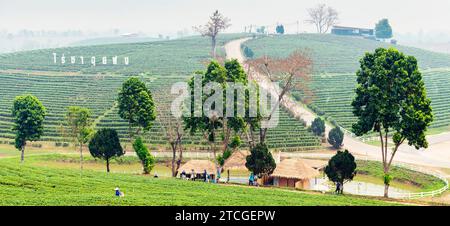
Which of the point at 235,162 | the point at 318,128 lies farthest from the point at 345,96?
the point at 235,162

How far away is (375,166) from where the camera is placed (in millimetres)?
53438

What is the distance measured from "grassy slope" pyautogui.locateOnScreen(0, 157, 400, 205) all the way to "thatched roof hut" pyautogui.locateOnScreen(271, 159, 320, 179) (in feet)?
20.8

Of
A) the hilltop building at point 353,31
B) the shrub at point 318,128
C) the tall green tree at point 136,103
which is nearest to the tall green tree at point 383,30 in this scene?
the hilltop building at point 353,31

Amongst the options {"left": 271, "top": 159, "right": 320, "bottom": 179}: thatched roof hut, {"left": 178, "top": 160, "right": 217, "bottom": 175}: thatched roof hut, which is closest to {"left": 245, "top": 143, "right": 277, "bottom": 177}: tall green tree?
{"left": 271, "top": 159, "right": 320, "bottom": 179}: thatched roof hut

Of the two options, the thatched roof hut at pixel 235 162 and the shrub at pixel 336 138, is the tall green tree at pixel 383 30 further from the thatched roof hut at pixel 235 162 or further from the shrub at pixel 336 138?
the thatched roof hut at pixel 235 162

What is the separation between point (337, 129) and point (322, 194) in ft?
85.4

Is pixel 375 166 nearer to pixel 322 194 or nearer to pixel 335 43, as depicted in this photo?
pixel 322 194

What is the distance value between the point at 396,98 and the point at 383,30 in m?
127

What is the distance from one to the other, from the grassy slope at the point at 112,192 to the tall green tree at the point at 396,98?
733 cm

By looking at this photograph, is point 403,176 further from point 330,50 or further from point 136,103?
point 330,50

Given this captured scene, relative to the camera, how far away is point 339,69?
112m

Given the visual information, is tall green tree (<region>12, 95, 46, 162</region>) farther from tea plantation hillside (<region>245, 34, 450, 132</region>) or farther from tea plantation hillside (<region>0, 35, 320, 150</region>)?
tea plantation hillside (<region>245, 34, 450, 132</region>)

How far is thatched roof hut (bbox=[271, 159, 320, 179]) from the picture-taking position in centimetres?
4184
